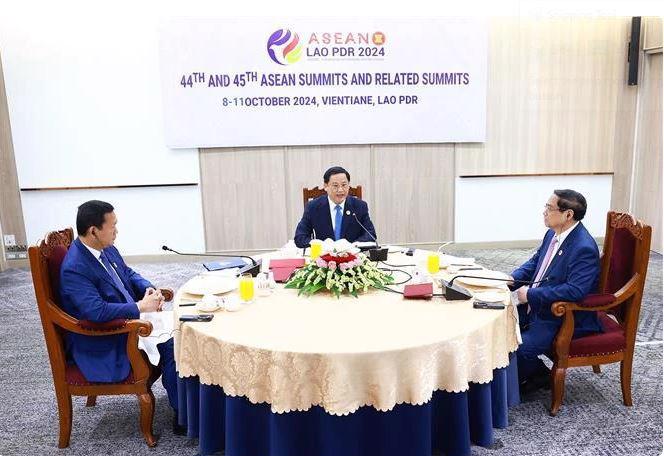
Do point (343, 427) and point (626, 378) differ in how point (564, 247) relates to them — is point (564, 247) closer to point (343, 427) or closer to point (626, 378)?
point (626, 378)

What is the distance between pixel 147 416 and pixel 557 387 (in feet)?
6.67

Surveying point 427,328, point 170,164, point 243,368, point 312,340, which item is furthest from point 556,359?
point 170,164

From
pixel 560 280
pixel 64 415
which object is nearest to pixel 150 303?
pixel 64 415

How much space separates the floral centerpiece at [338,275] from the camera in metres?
2.63

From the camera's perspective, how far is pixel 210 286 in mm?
2758

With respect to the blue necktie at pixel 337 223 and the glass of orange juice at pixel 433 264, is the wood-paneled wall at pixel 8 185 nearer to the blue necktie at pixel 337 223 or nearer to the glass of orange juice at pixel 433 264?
the blue necktie at pixel 337 223

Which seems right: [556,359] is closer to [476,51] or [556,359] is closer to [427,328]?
[427,328]

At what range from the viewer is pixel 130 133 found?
19.4ft

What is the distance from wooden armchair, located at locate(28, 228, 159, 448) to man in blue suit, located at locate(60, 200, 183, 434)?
0.14 ft

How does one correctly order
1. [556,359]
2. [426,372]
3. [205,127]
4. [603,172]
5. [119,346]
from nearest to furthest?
[426,372]
[119,346]
[556,359]
[205,127]
[603,172]

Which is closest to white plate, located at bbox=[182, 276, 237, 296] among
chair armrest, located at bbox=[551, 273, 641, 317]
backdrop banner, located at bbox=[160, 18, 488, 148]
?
chair armrest, located at bbox=[551, 273, 641, 317]

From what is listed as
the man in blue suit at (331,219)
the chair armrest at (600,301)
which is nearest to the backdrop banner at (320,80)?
the man in blue suit at (331,219)

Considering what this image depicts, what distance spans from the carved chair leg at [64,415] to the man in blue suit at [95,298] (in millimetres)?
166

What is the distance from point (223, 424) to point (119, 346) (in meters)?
0.63
